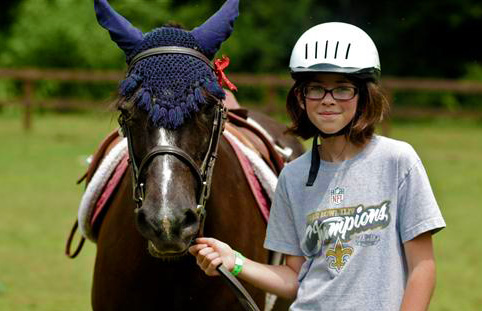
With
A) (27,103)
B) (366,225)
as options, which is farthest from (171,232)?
(27,103)

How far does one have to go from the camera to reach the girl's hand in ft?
10.3

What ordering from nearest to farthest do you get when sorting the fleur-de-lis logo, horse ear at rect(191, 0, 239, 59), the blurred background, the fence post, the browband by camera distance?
1. the fleur-de-lis logo
2. the browband
3. horse ear at rect(191, 0, 239, 59)
4. the blurred background
5. the fence post

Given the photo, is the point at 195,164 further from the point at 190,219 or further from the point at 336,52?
the point at 336,52

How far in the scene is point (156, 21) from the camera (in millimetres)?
27781

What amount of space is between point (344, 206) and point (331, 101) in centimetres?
39

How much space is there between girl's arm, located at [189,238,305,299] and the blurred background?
2.41ft

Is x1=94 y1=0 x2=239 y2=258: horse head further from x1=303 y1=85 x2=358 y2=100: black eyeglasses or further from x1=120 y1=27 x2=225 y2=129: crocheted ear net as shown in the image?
x1=303 y1=85 x2=358 y2=100: black eyeglasses

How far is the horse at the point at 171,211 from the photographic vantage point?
9.78 feet

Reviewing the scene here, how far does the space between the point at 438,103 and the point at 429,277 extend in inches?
968

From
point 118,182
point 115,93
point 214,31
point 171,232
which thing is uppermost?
point 214,31

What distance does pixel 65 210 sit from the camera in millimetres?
11281

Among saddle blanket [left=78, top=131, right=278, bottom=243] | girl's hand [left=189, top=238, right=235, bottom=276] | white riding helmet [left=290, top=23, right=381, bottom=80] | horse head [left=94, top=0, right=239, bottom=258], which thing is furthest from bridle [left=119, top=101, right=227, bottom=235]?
saddle blanket [left=78, top=131, right=278, bottom=243]

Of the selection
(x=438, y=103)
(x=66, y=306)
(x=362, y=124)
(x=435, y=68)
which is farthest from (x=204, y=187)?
(x=435, y=68)

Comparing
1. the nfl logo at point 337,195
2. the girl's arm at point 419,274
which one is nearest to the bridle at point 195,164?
the nfl logo at point 337,195
